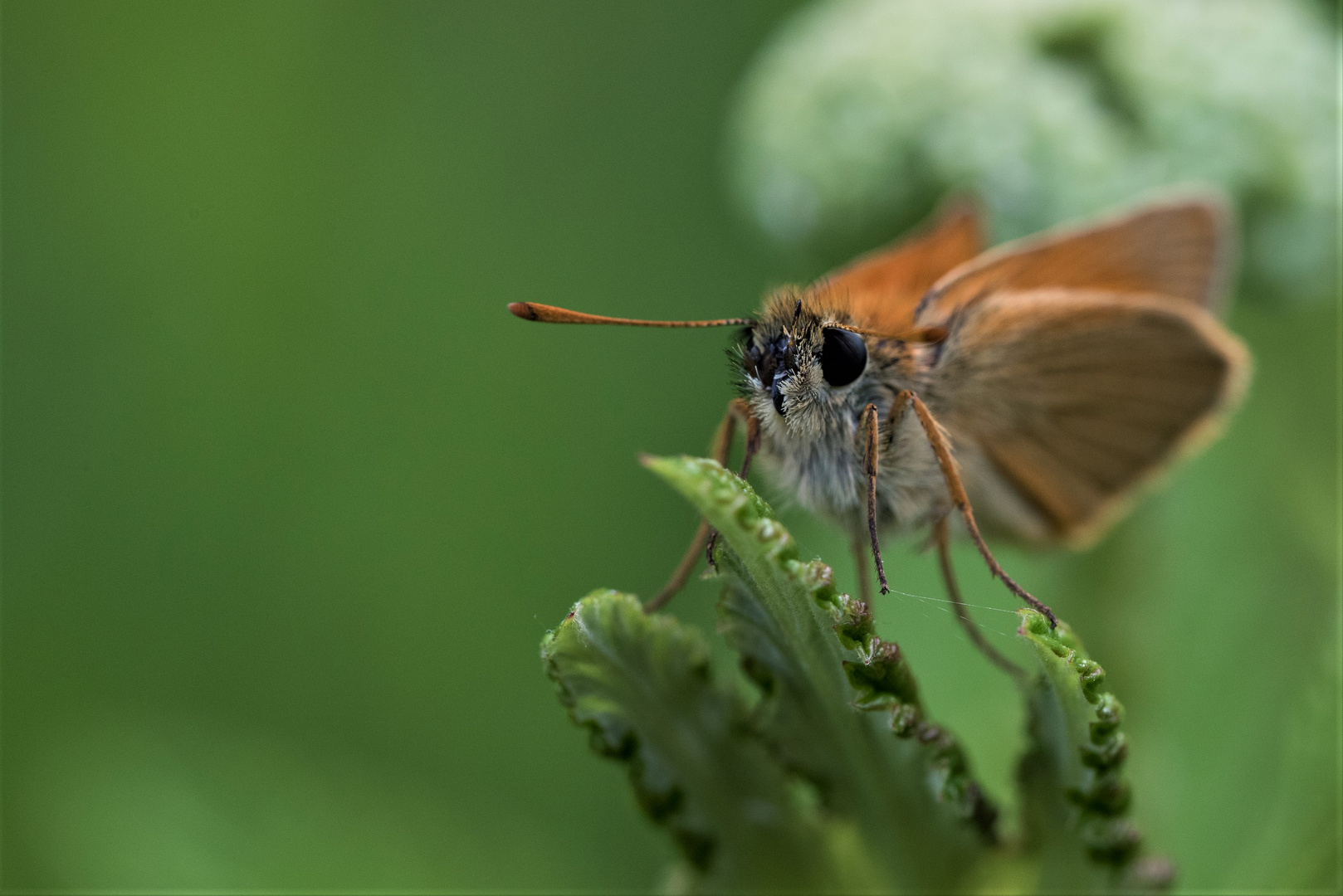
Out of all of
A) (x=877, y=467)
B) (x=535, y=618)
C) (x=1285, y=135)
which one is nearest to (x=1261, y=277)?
(x=1285, y=135)

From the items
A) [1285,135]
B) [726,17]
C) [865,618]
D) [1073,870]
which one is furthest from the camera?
[726,17]

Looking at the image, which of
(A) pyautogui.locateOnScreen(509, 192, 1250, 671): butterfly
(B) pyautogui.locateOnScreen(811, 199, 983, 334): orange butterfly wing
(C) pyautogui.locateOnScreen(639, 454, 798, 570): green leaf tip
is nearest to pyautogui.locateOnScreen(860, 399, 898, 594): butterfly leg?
(A) pyautogui.locateOnScreen(509, 192, 1250, 671): butterfly

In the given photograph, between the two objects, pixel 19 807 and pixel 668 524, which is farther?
pixel 668 524

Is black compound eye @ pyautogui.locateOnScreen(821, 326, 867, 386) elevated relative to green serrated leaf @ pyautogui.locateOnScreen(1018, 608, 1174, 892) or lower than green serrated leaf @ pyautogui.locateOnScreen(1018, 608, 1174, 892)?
elevated

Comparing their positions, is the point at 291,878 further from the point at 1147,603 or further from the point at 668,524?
the point at 1147,603

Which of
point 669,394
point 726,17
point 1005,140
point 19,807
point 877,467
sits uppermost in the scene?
point 726,17

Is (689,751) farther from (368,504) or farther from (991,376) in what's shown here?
(368,504)

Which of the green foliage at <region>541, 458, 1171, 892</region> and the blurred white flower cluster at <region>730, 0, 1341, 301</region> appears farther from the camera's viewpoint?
the blurred white flower cluster at <region>730, 0, 1341, 301</region>

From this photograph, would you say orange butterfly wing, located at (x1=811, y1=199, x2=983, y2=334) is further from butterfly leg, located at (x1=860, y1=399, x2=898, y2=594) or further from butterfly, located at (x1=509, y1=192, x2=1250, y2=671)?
butterfly leg, located at (x1=860, y1=399, x2=898, y2=594)
